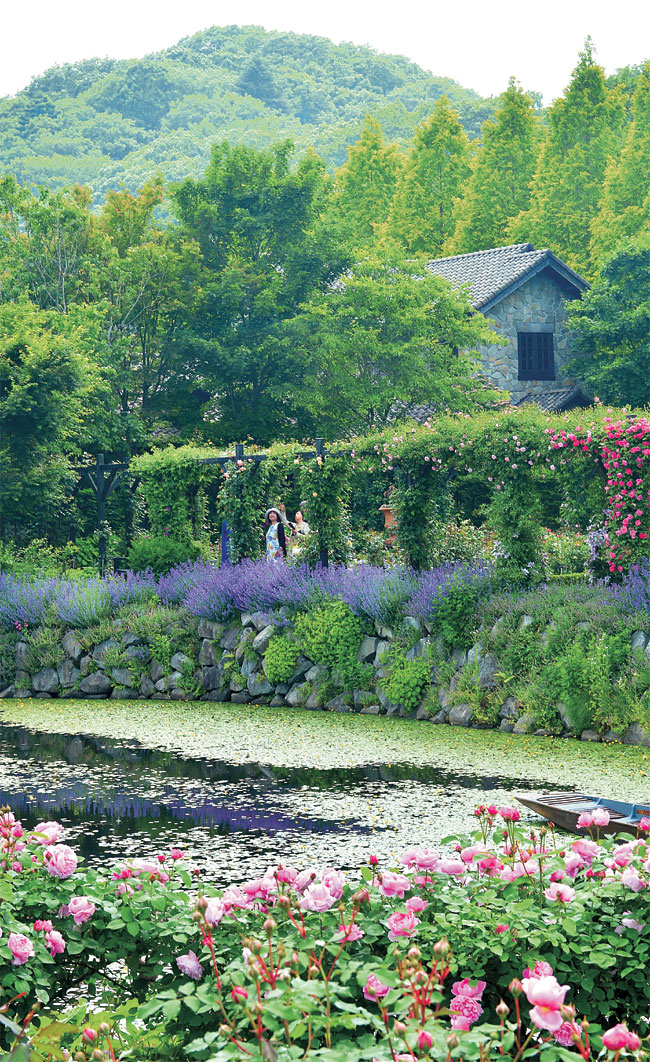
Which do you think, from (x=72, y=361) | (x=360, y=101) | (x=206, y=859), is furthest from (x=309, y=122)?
(x=206, y=859)

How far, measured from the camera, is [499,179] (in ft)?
134

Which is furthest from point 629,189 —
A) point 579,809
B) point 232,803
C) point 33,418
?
point 579,809

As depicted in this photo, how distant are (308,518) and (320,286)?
13183mm

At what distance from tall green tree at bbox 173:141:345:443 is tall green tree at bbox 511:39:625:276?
12.5 metres

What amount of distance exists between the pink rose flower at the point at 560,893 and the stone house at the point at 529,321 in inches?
1056

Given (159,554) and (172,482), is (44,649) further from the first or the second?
(172,482)

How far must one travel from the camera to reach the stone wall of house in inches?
1216

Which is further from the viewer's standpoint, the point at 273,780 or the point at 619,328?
the point at 619,328

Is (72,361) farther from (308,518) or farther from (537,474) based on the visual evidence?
(537,474)

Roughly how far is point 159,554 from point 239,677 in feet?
10.5

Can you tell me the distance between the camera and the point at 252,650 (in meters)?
14.2

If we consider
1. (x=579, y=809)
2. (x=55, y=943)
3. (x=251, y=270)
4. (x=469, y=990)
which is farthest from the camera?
(x=251, y=270)

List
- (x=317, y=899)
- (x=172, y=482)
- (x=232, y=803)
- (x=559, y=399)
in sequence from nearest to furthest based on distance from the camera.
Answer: (x=317, y=899) → (x=232, y=803) → (x=172, y=482) → (x=559, y=399)

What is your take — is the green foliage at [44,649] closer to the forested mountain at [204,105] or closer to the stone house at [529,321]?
the stone house at [529,321]
